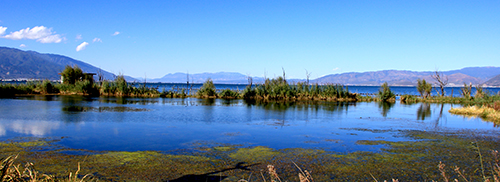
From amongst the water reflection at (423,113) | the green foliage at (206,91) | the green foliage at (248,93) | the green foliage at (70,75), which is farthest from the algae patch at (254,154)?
the green foliage at (70,75)

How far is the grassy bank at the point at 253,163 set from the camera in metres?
6.85

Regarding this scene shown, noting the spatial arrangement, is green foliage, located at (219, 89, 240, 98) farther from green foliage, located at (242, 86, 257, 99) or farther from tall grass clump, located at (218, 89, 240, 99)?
Result: green foliage, located at (242, 86, 257, 99)

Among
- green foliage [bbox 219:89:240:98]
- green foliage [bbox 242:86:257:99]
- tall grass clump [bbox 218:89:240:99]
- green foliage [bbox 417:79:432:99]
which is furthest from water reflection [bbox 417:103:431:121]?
green foliage [bbox 219:89:240:98]

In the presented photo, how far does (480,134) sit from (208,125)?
11.4 meters

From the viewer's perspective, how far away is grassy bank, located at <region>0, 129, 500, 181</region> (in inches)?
270

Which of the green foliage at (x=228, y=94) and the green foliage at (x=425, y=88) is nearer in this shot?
the green foliage at (x=228, y=94)

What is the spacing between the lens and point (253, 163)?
7.95 metres

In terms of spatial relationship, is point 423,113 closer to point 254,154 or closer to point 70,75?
point 254,154

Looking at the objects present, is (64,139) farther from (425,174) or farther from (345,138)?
(425,174)

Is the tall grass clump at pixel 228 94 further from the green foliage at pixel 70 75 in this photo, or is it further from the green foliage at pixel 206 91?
the green foliage at pixel 70 75

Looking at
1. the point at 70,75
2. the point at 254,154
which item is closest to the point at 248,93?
the point at 70,75

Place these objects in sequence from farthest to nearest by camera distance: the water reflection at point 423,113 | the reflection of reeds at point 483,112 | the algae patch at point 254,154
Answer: the water reflection at point 423,113
the reflection of reeds at point 483,112
the algae patch at point 254,154

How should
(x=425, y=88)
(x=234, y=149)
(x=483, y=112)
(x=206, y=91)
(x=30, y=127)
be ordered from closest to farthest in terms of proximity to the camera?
(x=234, y=149), (x=30, y=127), (x=483, y=112), (x=206, y=91), (x=425, y=88)

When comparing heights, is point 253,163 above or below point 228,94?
below
